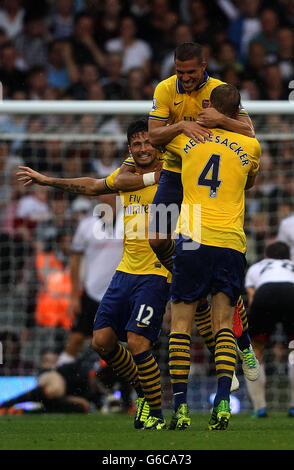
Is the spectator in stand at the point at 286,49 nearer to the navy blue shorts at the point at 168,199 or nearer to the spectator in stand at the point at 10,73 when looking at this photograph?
the spectator in stand at the point at 10,73

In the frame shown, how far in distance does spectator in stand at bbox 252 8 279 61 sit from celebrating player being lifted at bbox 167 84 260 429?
877 centimetres

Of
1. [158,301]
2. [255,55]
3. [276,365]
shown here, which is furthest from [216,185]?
[255,55]

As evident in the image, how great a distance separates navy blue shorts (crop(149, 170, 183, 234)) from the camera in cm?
698

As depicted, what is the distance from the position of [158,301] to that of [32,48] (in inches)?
352

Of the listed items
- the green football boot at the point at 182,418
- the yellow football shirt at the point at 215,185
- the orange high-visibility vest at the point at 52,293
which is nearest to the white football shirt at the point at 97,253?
A: the orange high-visibility vest at the point at 52,293

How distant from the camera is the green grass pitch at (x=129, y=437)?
536 cm

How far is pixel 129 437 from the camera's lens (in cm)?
605

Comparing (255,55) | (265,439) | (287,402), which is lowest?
(287,402)

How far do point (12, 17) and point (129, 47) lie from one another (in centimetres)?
211

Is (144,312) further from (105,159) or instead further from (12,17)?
(12,17)

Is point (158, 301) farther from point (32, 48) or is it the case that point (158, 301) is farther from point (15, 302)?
point (32, 48)

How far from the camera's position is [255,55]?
14531 millimetres

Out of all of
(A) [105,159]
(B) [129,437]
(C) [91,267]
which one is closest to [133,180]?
(B) [129,437]

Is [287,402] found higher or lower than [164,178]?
lower
